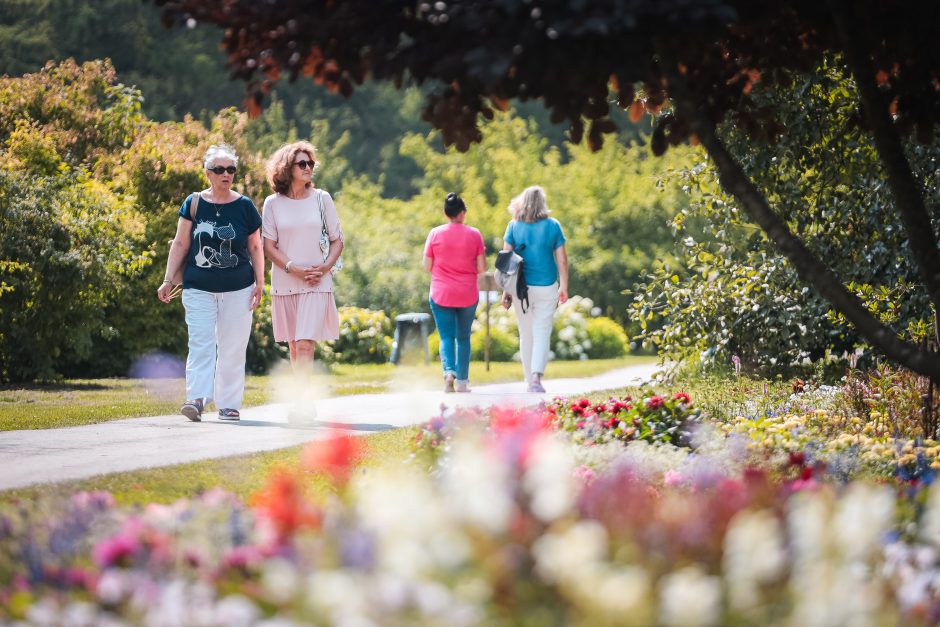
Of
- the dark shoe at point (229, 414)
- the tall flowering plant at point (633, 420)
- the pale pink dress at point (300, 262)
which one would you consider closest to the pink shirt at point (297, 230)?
the pale pink dress at point (300, 262)

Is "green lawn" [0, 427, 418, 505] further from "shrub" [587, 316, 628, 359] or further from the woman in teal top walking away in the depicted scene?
"shrub" [587, 316, 628, 359]

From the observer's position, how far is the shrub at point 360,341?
20906 mm

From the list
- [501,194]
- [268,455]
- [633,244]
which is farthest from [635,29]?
[501,194]

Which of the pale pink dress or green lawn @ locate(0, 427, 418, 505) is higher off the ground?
the pale pink dress

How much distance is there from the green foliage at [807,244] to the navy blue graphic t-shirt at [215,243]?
3.80 meters

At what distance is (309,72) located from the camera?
15.1 feet

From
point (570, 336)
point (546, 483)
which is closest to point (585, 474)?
point (546, 483)

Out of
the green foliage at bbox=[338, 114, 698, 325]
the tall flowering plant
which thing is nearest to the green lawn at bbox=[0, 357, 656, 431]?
the tall flowering plant

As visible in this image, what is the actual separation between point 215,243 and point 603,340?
14494mm

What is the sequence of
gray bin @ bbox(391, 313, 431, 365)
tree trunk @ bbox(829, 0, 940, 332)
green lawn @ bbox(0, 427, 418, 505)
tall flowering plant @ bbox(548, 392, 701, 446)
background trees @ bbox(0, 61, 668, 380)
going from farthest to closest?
1. gray bin @ bbox(391, 313, 431, 365)
2. background trees @ bbox(0, 61, 668, 380)
3. tall flowering plant @ bbox(548, 392, 701, 446)
4. green lawn @ bbox(0, 427, 418, 505)
5. tree trunk @ bbox(829, 0, 940, 332)

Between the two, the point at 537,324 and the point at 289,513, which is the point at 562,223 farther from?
the point at 289,513

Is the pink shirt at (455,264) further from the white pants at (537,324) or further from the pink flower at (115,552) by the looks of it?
the pink flower at (115,552)

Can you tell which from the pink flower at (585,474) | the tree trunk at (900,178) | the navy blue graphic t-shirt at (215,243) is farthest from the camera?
the navy blue graphic t-shirt at (215,243)

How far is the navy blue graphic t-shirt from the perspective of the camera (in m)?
8.91
